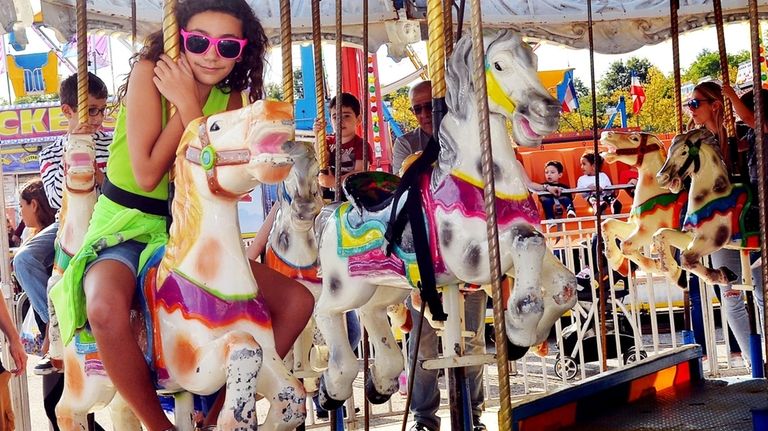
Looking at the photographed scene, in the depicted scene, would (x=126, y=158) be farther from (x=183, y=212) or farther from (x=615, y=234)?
(x=615, y=234)

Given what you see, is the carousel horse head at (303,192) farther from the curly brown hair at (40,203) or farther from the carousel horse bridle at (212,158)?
the curly brown hair at (40,203)

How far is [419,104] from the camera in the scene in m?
4.34

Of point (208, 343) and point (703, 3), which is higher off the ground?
point (703, 3)

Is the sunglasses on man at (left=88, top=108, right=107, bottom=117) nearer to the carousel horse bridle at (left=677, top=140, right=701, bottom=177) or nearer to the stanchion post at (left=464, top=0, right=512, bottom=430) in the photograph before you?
the stanchion post at (left=464, top=0, right=512, bottom=430)

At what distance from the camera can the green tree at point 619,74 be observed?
3966 centimetres

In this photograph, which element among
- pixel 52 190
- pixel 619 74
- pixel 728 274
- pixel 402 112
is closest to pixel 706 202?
pixel 728 274

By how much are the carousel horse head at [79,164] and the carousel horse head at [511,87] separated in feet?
4.06

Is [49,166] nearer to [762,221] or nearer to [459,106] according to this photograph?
[459,106]

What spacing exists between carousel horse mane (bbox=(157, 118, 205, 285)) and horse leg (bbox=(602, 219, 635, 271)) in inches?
120

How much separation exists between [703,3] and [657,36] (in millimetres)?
361

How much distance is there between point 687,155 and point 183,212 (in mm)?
2922

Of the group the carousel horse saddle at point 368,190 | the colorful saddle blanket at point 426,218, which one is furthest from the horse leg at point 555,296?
the carousel horse saddle at point 368,190

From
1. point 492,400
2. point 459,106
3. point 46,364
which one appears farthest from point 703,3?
point 46,364

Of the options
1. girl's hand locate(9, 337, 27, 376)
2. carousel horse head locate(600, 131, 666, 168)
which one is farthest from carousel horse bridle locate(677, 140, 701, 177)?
girl's hand locate(9, 337, 27, 376)
